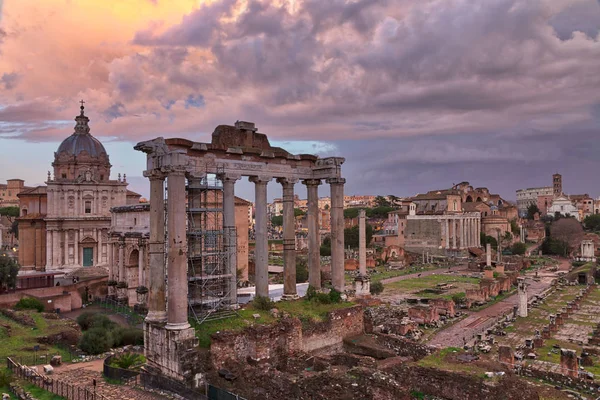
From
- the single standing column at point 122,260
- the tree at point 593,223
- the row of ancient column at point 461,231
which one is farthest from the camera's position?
the tree at point 593,223

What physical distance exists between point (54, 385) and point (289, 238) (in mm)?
9215

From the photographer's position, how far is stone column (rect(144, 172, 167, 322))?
14.6 metres

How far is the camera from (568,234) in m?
80.2

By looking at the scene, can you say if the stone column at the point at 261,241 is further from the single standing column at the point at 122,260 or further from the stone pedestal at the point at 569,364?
the single standing column at the point at 122,260

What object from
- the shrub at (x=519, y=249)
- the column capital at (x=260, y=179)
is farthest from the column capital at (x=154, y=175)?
the shrub at (x=519, y=249)

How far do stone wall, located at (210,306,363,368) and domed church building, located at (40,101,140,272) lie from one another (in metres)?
29.9

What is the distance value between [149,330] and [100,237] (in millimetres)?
30627

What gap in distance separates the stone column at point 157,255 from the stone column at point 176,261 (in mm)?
861

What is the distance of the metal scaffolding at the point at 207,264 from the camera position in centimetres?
1573

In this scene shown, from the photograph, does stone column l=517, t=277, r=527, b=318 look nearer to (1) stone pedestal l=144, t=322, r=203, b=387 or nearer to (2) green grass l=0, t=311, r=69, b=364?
(1) stone pedestal l=144, t=322, r=203, b=387

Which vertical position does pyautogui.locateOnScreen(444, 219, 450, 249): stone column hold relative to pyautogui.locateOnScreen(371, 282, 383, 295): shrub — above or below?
above

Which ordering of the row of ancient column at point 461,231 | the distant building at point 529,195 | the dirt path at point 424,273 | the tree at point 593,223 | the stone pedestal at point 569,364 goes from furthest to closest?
the distant building at point 529,195 < the tree at point 593,223 < the row of ancient column at point 461,231 < the dirt path at point 424,273 < the stone pedestal at point 569,364

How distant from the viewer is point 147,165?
14.9 m

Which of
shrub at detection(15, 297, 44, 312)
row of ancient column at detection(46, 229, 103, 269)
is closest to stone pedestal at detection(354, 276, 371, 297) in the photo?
shrub at detection(15, 297, 44, 312)
